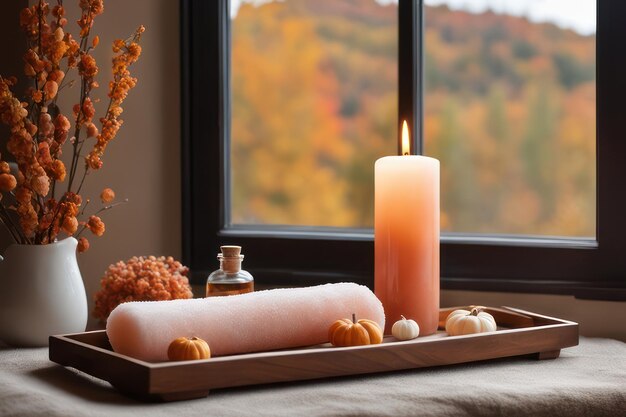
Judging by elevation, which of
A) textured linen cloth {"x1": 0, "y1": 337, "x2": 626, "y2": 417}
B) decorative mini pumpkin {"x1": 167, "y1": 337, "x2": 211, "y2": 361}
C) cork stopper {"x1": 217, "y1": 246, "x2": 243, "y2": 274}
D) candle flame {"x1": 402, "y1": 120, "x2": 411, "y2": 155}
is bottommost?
textured linen cloth {"x1": 0, "y1": 337, "x2": 626, "y2": 417}

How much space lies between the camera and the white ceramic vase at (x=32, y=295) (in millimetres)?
1192

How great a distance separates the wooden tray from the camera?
2.92 feet

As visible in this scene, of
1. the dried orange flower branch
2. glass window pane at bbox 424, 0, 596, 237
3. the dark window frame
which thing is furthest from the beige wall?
glass window pane at bbox 424, 0, 596, 237

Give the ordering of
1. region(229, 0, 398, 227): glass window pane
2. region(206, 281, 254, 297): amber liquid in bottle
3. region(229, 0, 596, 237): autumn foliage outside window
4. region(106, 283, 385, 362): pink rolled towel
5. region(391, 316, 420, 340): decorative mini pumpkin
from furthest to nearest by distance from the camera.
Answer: region(229, 0, 398, 227): glass window pane < region(229, 0, 596, 237): autumn foliage outside window < region(206, 281, 254, 297): amber liquid in bottle < region(391, 316, 420, 340): decorative mini pumpkin < region(106, 283, 385, 362): pink rolled towel

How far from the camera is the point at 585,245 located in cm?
135

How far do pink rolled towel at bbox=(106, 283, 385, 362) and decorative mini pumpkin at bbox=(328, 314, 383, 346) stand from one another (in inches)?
1.3

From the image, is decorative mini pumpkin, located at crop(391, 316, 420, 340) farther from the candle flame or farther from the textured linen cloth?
the candle flame

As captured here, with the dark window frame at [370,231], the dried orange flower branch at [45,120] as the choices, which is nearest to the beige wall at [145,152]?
the dark window frame at [370,231]

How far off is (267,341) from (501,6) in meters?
0.74

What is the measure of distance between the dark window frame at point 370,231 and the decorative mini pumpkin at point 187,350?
20.3 inches

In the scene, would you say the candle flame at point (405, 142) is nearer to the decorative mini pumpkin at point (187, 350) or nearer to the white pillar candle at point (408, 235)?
the white pillar candle at point (408, 235)

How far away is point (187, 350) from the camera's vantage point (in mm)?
937

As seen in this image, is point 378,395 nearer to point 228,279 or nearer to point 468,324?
point 468,324

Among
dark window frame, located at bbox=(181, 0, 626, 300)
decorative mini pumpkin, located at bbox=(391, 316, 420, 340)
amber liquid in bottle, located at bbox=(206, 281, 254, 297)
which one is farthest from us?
dark window frame, located at bbox=(181, 0, 626, 300)
